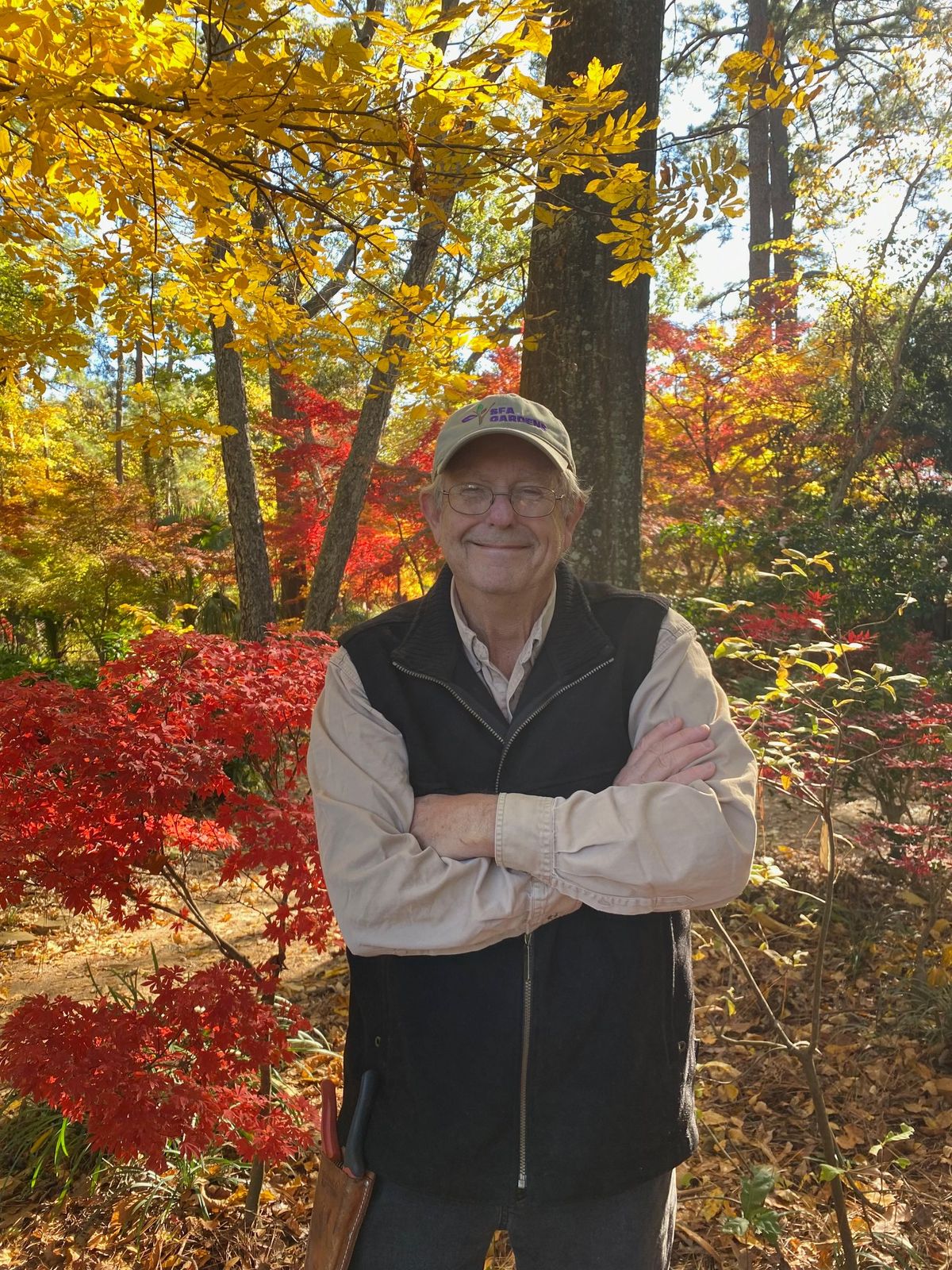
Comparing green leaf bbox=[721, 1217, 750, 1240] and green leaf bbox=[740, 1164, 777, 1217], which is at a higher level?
green leaf bbox=[740, 1164, 777, 1217]

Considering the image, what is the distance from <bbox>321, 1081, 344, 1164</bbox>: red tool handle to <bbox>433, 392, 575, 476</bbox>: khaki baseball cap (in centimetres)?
122

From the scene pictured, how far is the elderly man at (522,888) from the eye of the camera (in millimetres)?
1448

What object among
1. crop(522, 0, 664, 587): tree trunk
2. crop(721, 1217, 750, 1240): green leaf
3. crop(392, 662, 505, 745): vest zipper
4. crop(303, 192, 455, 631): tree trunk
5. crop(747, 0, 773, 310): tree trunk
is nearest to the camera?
crop(392, 662, 505, 745): vest zipper

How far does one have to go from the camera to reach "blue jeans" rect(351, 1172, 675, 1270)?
148cm

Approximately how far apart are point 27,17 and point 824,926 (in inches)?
116

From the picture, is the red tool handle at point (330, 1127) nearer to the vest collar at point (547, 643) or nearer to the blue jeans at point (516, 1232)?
the blue jeans at point (516, 1232)

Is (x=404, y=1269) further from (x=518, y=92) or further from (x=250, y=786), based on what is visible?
(x=250, y=786)

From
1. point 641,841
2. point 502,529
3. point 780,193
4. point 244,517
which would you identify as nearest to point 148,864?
point 502,529

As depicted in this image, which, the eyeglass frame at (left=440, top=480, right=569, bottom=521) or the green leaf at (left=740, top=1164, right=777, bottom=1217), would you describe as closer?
the eyeglass frame at (left=440, top=480, right=569, bottom=521)

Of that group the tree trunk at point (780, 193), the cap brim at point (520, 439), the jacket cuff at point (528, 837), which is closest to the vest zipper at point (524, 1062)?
the jacket cuff at point (528, 837)

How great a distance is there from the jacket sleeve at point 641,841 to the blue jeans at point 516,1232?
0.56 m

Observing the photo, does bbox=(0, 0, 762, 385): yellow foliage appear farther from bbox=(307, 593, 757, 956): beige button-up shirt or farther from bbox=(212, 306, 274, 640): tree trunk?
bbox=(212, 306, 274, 640): tree trunk

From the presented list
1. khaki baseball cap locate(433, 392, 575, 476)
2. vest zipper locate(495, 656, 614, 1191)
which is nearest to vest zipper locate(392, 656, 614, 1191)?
vest zipper locate(495, 656, 614, 1191)

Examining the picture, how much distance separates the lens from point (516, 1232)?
1.50 m
